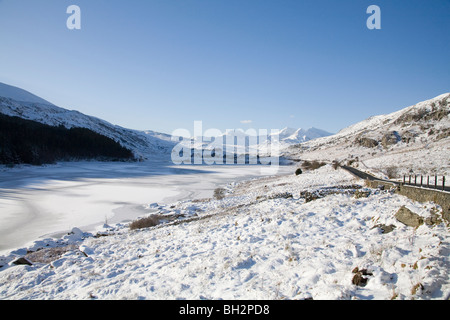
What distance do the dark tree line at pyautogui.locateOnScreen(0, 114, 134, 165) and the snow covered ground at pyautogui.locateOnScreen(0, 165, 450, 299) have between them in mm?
68729

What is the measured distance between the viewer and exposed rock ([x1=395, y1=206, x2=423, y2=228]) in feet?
24.4

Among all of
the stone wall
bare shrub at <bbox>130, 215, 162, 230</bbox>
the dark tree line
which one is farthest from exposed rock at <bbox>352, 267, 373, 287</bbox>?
the dark tree line

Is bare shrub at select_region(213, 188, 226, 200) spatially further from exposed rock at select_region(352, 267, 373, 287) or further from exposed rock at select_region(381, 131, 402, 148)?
exposed rock at select_region(381, 131, 402, 148)

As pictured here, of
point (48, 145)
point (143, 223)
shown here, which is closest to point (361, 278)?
point (143, 223)

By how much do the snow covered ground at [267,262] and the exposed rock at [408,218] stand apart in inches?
7.8

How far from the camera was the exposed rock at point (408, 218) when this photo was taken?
7.45 metres

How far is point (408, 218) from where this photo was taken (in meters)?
7.82

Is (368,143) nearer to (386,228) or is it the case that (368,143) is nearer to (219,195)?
(219,195)

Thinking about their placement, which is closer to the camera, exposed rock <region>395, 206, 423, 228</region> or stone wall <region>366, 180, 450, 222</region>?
stone wall <region>366, 180, 450, 222</region>
